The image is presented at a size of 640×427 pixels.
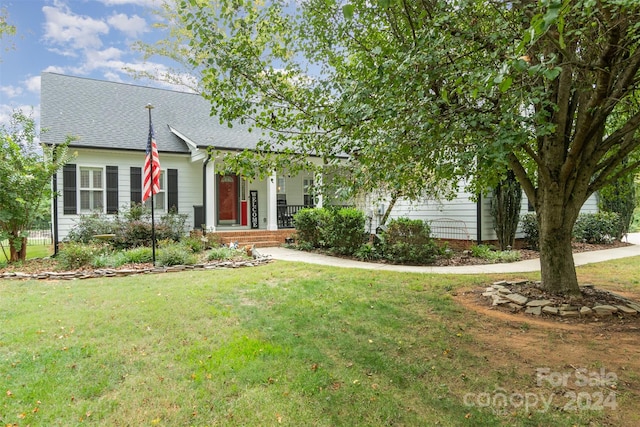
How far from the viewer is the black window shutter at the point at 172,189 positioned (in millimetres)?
12914

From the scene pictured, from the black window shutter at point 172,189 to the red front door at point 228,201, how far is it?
183 centimetres

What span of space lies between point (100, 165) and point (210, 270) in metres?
6.96

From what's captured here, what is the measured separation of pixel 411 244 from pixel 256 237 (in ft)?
18.5

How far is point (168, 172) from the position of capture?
1301cm

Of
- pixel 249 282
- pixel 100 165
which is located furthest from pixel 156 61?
pixel 249 282

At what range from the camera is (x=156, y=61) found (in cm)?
1869

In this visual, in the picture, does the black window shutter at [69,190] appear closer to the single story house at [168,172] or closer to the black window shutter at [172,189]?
the single story house at [168,172]

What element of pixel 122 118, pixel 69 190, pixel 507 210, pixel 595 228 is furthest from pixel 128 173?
pixel 595 228

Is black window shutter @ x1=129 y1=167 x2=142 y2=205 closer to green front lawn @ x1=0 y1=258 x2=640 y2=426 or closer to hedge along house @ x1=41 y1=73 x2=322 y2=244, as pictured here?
hedge along house @ x1=41 y1=73 x2=322 y2=244

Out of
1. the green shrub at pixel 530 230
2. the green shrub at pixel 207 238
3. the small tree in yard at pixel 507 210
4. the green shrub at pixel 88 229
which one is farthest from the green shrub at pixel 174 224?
the green shrub at pixel 530 230

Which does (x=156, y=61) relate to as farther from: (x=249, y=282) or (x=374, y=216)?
(x=249, y=282)

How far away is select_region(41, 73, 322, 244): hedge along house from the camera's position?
11.7 metres

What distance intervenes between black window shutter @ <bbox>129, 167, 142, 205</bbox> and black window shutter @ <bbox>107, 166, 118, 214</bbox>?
45 cm

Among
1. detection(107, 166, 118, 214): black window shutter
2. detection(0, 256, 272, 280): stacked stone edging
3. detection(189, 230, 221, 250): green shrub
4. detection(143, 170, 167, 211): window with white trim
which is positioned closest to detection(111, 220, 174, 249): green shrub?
detection(189, 230, 221, 250): green shrub
